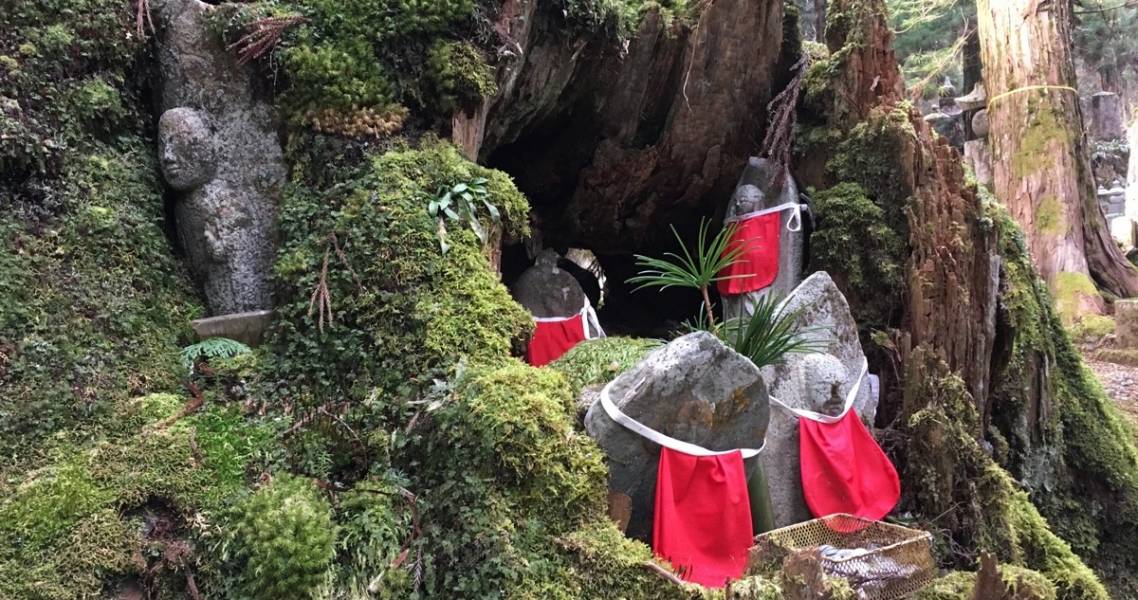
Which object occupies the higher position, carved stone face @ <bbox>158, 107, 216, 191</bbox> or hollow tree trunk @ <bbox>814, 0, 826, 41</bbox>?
hollow tree trunk @ <bbox>814, 0, 826, 41</bbox>

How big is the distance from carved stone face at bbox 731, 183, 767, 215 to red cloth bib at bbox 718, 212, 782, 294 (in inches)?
4.0

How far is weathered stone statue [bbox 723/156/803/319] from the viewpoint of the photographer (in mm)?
6051

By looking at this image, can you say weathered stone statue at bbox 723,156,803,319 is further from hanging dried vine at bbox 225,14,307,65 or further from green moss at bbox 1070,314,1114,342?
green moss at bbox 1070,314,1114,342

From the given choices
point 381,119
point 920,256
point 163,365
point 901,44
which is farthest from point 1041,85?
point 901,44

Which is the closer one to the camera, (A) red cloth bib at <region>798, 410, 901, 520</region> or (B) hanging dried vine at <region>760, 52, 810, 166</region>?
(A) red cloth bib at <region>798, 410, 901, 520</region>

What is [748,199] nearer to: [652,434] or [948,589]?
[652,434]

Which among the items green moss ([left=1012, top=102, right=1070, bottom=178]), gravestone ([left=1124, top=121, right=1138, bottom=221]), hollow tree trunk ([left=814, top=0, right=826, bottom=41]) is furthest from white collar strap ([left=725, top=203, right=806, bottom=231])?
gravestone ([left=1124, top=121, right=1138, bottom=221])

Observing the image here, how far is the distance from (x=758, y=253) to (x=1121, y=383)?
20.1 ft

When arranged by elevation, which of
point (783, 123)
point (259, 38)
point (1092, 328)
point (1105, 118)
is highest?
point (1105, 118)

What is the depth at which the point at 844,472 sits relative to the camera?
4176mm

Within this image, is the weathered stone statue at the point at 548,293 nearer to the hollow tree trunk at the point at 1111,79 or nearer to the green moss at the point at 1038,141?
the green moss at the point at 1038,141

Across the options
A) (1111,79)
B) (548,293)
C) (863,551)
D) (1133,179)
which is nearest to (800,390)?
(863,551)

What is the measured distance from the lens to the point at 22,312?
11.3 ft

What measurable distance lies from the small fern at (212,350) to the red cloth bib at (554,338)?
3183 mm
